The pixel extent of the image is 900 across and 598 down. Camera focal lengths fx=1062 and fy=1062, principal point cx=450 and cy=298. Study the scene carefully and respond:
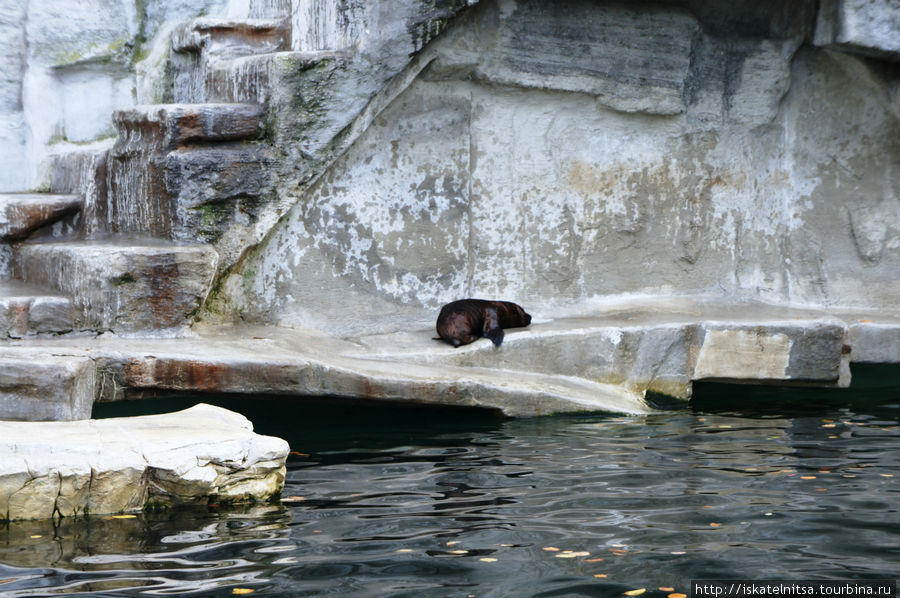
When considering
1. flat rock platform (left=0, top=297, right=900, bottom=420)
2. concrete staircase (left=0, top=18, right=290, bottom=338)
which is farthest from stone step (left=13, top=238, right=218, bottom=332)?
flat rock platform (left=0, top=297, right=900, bottom=420)

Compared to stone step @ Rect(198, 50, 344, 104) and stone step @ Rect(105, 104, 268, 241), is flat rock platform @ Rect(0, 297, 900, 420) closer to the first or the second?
stone step @ Rect(105, 104, 268, 241)

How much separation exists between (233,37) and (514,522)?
19.1 feet

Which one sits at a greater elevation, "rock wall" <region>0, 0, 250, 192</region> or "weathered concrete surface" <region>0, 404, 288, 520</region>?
"rock wall" <region>0, 0, 250, 192</region>

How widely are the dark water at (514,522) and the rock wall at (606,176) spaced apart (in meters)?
Answer: 1.92

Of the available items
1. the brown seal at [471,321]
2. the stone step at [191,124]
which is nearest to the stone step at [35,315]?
the stone step at [191,124]

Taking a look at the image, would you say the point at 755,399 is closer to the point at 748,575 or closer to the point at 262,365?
the point at 262,365

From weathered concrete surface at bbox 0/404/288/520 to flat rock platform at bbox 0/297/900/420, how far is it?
1.00 metres

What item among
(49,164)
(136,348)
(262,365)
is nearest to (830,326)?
(262,365)

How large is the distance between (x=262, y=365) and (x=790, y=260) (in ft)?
18.9

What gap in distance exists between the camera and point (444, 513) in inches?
205

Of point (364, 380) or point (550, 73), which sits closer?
point (364, 380)

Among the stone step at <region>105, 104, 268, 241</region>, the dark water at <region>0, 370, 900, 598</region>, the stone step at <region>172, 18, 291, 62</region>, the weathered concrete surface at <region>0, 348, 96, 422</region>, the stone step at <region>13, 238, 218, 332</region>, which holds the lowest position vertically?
the dark water at <region>0, 370, 900, 598</region>

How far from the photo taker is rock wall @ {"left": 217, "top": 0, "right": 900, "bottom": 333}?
893cm

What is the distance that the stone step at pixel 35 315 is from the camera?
24.0ft
